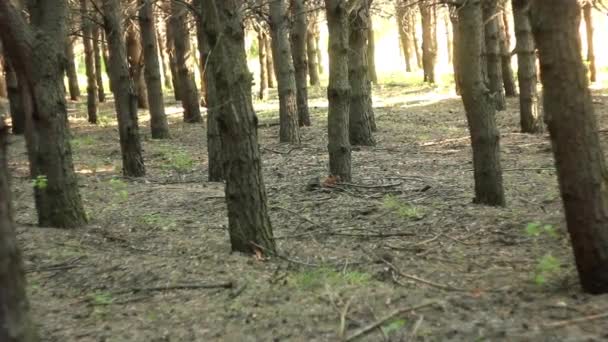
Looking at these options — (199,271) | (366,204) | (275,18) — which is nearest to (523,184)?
(366,204)

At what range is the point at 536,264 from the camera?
5.51 metres

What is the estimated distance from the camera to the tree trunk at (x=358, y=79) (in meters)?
13.6

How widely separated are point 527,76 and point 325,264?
1040 cm

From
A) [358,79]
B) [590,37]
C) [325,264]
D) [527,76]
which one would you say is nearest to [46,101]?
[325,264]

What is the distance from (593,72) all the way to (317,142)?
1528cm

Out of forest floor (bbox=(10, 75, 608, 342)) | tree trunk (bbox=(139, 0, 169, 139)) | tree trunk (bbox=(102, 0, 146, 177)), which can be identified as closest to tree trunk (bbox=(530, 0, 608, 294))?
forest floor (bbox=(10, 75, 608, 342))

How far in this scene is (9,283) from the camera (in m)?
3.00

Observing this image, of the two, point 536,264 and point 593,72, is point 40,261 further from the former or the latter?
point 593,72

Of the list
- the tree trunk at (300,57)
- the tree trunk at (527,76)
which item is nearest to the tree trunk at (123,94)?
the tree trunk at (300,57)

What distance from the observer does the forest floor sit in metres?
4.47

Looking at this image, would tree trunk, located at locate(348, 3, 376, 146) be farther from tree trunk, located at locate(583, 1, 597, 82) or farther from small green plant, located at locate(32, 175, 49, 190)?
tree trunk, located at locate(583, 1, 597, 82)

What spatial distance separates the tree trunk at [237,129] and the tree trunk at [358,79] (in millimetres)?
7707

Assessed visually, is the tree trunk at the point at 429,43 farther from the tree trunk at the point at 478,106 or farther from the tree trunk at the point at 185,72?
the tree trunk at the point at 478,106

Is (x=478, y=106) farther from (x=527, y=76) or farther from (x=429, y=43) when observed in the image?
(x=429, y=43)
